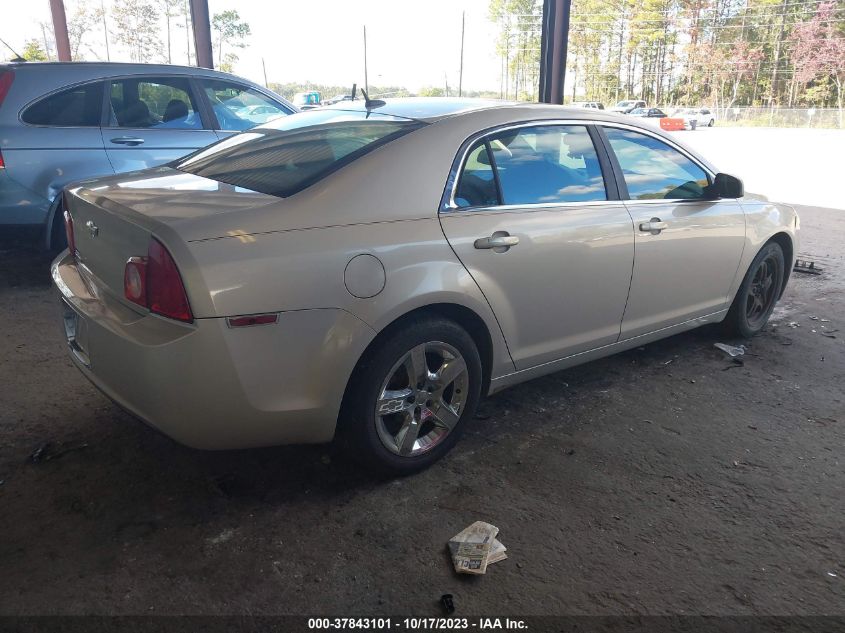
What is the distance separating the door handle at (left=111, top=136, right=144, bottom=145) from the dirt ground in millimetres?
2409

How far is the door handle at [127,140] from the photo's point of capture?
5531mm

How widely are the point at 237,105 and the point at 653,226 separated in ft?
14.4

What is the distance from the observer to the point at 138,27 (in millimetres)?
22625

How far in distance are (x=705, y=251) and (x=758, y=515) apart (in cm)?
181

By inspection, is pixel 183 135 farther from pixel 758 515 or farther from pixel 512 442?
pixel 758 515

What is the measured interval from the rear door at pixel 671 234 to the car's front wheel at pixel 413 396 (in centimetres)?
122

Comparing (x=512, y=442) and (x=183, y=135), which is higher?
(x=183, y=135)

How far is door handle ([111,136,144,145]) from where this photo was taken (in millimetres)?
5531

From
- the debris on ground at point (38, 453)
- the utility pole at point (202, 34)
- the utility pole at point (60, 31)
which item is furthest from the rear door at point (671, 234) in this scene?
the utility pole at point (60, 31)

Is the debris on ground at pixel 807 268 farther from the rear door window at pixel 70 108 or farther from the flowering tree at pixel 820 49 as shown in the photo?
the flowering tree at pixel 820 49

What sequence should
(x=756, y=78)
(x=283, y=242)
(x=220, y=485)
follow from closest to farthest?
(x=283, y=242) → (x=220, y=485) → (x=756, y=78)

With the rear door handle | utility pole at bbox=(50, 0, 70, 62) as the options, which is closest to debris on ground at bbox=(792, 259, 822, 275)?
the rear door handle

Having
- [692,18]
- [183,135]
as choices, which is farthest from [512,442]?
[692,18]

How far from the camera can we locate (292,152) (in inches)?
116
